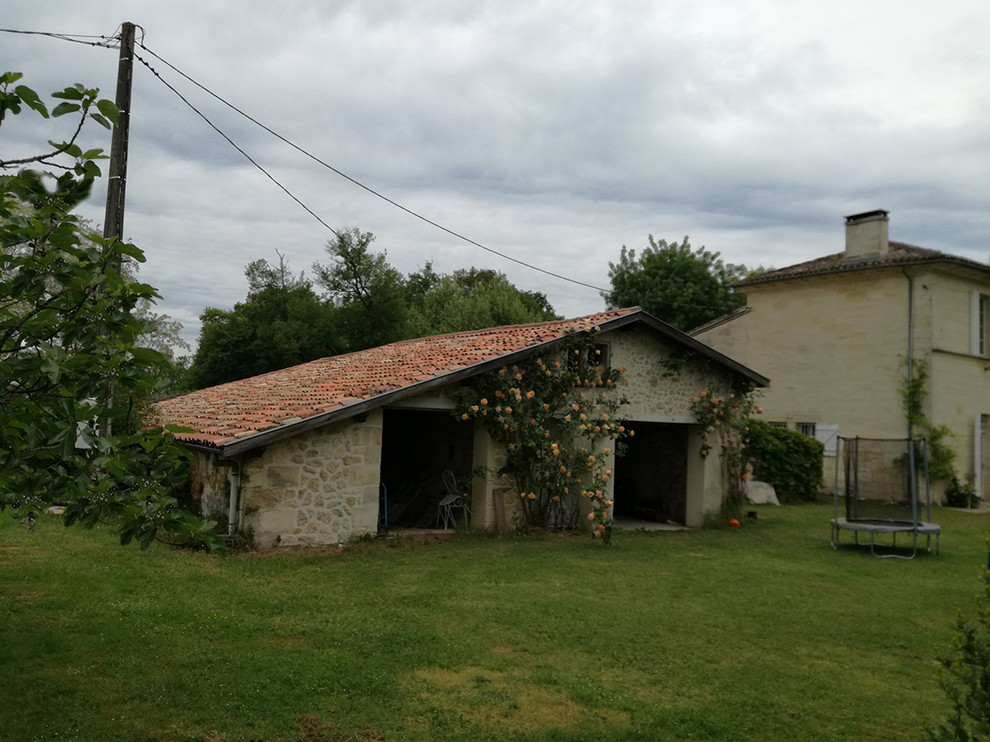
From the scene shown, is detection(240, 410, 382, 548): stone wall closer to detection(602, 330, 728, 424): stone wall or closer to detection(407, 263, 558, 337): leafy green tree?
detection(602, 330, 728, 424): stone wall

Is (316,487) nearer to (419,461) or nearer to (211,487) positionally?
(211,487)

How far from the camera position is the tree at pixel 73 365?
11.3 feet

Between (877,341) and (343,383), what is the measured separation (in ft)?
47.8

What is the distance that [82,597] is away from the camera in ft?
24.0

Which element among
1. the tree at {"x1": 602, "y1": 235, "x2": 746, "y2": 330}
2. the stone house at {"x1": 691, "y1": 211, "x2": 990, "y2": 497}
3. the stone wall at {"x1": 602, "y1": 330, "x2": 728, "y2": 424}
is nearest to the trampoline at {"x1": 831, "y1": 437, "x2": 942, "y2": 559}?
the stone wall at {"x1": 602, "y1": 330, "x2": 728, "y2": 424}

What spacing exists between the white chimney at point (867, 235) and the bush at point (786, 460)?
5.35m

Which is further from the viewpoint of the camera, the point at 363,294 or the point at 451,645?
the point at 363,294

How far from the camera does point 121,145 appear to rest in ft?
31.3

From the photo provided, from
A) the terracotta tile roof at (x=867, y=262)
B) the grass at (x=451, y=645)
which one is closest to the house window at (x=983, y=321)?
the terracotta tile roof at (x=867, y=262)

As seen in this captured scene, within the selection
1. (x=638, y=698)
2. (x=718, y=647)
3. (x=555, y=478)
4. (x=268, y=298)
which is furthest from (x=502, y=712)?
(x=268, y=298)

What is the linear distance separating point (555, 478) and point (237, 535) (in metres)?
5.18

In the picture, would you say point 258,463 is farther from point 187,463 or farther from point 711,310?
point 711,310

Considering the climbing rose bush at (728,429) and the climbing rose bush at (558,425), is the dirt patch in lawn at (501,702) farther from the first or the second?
the climbing rose bush at (728,429)

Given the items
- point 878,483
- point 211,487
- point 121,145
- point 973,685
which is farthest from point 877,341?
point 973,685
